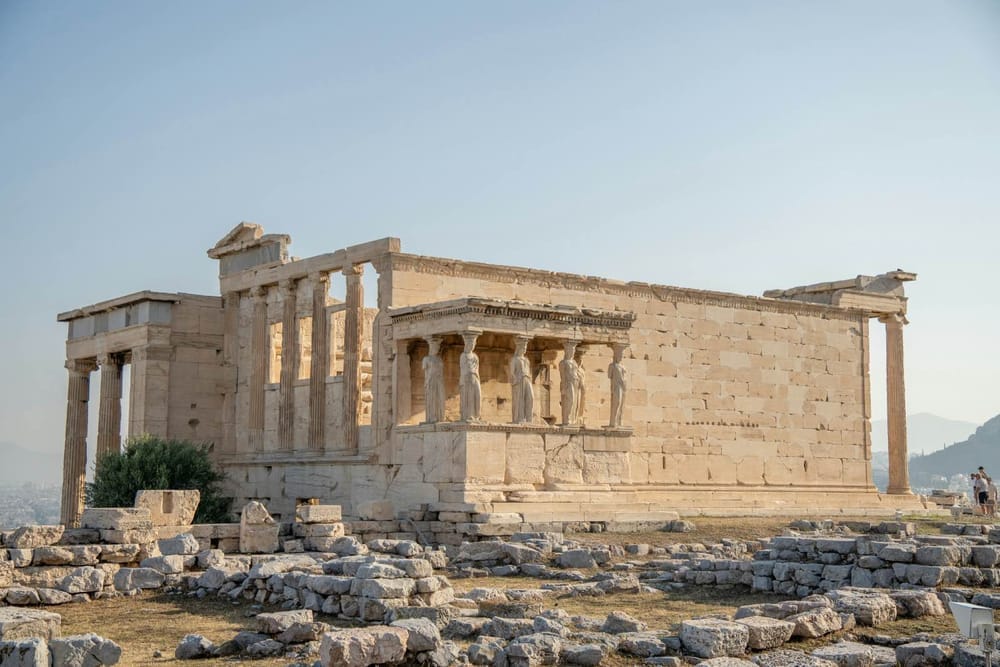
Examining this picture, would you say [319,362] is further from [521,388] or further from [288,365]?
[521,388]

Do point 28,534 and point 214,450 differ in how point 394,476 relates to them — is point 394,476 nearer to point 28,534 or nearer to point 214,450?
point 214,450

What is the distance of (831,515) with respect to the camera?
26.6 m

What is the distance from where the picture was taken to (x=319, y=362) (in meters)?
24.7

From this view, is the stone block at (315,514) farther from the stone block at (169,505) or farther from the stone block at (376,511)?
the stone block at (376,511)

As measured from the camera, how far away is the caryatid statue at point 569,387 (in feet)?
73.0

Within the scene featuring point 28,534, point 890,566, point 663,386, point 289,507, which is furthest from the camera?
point 663,386

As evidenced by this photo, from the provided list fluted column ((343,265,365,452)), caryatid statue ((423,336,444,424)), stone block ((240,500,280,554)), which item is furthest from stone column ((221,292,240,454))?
stone block ((240,500,280,554))

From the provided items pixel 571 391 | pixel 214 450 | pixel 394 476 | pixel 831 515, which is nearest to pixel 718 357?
pixel 831 515

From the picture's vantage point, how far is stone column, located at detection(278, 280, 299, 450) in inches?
990

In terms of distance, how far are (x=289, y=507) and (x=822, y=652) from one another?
54.0 feet

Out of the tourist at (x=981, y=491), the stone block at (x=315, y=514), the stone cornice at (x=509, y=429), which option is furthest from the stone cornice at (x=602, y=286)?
the stone block at (x=315, y=514)

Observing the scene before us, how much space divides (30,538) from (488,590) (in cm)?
570

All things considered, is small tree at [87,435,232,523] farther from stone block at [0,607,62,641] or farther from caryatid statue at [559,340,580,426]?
stone block at [0,607,62,641]

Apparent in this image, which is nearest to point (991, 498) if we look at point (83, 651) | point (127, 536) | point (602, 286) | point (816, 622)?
point (602, 286)
